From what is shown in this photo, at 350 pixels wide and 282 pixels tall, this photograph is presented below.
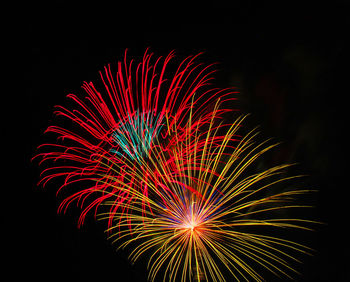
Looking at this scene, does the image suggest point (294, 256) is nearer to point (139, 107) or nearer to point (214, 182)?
point (214, 182)

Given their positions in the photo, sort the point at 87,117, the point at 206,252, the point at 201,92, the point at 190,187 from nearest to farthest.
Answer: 1. the point at 190,187
2. the point at 206,252
3. the point at 201,92
4. the point at 87,117

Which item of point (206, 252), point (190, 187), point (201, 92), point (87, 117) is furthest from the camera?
point (87, 117)

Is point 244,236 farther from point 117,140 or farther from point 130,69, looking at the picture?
point 130,69

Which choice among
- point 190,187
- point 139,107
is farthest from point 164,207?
point 139,107

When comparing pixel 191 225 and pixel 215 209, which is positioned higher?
pixel 215 209

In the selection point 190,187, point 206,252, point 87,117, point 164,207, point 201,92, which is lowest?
point 206,252

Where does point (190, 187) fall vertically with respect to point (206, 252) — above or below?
above

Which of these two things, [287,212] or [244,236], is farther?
[287,212]
